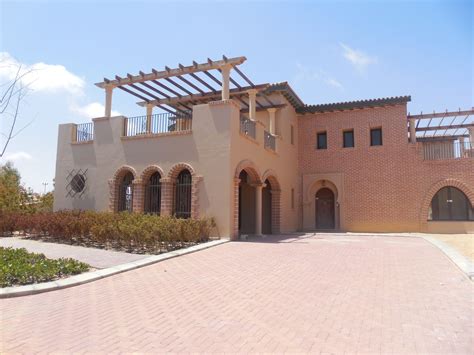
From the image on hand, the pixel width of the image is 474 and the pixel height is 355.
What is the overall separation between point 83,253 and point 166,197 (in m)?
4.80

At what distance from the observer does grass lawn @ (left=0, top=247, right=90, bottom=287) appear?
661cm

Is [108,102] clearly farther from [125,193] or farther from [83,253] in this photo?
[83,253]

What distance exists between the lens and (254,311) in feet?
16.8

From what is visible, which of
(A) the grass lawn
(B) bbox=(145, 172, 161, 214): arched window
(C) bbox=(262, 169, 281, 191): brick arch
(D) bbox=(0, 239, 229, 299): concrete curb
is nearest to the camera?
(D) bbox=(0, 239, 229, 299): concrete curb

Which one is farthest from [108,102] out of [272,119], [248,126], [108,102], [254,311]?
[254,311]

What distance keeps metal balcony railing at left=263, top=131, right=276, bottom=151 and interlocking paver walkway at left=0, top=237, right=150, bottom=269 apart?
9.15 m

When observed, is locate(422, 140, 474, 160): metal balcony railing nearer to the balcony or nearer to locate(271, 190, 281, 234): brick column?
locate(271, 190, 281, 234): brick column

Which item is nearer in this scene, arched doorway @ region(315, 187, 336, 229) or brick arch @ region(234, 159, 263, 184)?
brick arch @ region(234, 159, 263, 184)

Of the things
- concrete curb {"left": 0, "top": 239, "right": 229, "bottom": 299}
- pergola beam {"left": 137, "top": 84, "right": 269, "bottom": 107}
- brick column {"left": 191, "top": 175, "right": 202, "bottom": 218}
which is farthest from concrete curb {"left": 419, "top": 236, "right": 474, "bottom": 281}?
pergola beam {"left": 137, "top": 84, "right": 269, "bottom": 107}

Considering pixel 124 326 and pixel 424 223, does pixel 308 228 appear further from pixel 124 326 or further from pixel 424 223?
pixel 124 326

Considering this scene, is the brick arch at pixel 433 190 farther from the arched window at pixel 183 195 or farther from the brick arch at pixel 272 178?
the arched window at pixel 183 195

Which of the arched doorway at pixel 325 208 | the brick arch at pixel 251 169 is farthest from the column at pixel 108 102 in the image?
the arched doorway at pixel 325 208

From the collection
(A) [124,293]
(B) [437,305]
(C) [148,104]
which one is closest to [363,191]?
(C) [148,104]

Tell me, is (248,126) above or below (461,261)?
above
